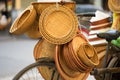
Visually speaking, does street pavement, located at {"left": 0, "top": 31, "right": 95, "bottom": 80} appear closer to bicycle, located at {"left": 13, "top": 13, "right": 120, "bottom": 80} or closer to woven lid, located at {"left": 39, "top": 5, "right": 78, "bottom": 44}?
bicycle, located at {"left": 13, "top": 13, "right": 120, "bottom": 80}

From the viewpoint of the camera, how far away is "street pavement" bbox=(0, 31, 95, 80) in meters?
5.67

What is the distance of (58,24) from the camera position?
2656mm

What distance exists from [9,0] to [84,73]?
8.20 meters

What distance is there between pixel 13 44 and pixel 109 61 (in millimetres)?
5645

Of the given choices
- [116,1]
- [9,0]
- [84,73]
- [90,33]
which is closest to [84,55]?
[84,73]

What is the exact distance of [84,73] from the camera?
9.28 ft

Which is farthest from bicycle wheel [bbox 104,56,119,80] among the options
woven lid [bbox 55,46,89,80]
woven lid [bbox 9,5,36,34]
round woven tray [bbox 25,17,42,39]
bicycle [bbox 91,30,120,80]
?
woven lid [bbox 9,5,36,34]

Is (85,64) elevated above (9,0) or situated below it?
above

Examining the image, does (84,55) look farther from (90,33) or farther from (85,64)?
(90,33)

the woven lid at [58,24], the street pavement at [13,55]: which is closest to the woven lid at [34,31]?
the woven lid at [58,24]

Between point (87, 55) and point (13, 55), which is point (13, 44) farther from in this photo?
point (87, 55)

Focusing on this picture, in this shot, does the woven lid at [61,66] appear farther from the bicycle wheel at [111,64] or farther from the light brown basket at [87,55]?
the bicycle wheel at [111,64]

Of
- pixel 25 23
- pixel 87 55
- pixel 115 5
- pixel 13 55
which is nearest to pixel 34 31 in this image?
pixel 25 23

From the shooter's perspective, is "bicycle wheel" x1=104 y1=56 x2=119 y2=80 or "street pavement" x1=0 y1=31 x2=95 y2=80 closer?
"bicycle wheel" x1=104 y1=56 x2=119 y2=80
